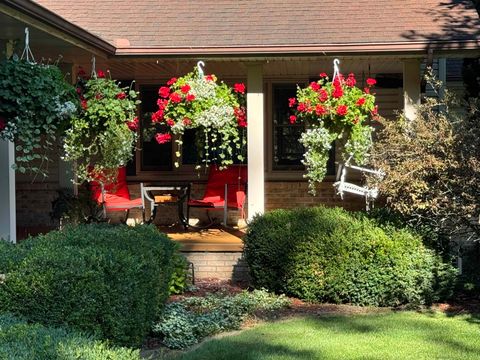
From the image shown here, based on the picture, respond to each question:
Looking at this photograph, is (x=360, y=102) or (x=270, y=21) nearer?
(x=360, y=102)

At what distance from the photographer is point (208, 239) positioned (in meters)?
10.2

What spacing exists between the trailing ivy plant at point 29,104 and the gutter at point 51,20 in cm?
49

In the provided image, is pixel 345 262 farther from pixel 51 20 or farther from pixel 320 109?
pixel 51 20

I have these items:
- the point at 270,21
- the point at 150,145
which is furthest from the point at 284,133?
the point at 270,21

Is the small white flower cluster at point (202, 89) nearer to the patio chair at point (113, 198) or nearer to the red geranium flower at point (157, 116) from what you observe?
the red geranium flower at point (157, 116)

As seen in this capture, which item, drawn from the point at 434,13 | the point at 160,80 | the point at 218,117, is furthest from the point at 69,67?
the point at 434,13

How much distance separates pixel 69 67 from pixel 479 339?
23.4 feet

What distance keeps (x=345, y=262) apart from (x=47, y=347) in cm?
489

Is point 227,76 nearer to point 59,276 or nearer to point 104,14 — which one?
point 104,14

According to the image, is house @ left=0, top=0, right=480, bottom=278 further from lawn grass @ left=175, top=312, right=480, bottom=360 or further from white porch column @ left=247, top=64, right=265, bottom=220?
lawn grass @ left=175, top=312, right=480, bottom=360

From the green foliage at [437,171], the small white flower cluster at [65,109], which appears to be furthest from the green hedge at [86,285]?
the green foliage at [437,171]

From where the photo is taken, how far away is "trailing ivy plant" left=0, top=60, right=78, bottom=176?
19.5ft

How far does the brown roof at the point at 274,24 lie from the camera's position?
9039 millimetres

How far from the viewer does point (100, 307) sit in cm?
498
